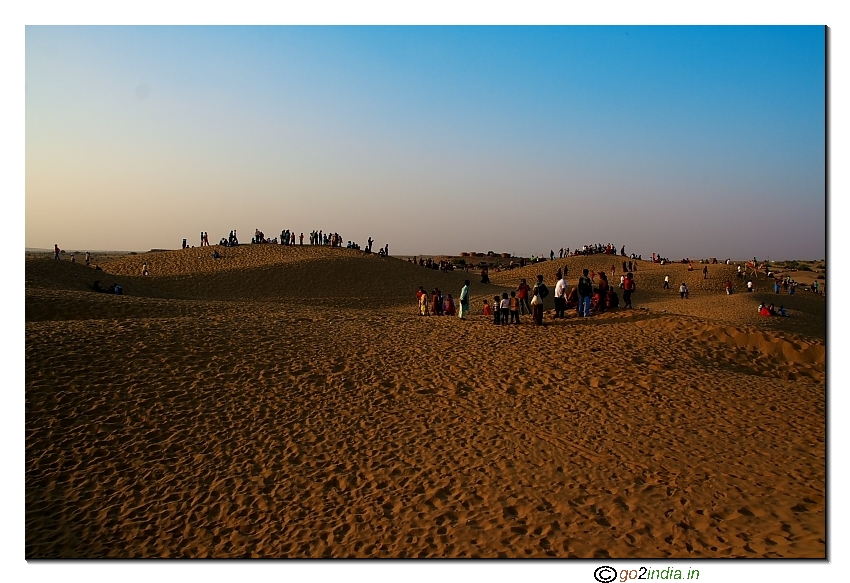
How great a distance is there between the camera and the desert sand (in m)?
6.74

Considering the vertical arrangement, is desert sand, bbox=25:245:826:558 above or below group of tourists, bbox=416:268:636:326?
below

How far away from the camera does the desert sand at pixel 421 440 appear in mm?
6738

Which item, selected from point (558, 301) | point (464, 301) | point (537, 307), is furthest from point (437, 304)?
point (537, 307)

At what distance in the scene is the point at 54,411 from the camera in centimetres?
959

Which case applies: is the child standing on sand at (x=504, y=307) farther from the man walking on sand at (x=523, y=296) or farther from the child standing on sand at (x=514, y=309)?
the man walking on sand at (x=523, y=296)

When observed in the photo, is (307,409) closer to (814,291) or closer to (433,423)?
(433,423)

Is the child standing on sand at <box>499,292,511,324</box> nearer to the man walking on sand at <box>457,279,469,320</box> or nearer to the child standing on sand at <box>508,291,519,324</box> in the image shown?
the child standing on sand at <box>508,291,519,324</box>

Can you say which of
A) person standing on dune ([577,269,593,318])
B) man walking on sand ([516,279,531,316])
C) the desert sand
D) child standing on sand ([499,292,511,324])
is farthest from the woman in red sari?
person standing on dune ([577,269,593,318])

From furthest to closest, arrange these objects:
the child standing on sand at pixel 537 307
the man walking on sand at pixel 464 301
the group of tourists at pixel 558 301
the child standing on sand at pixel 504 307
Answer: the man walking on sand at pixel 464 301, the child standing on sand at pixel 504 307, the group of tourists at pixel 558 301, the child standing on sand at pixel 537 307

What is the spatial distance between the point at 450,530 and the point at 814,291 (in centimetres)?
4330

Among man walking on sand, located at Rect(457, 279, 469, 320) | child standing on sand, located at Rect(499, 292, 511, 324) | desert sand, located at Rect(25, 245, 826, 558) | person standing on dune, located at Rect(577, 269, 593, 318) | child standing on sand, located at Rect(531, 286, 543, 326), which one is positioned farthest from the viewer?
man walking on sand, located at Rect(457, 279, 469, 320)

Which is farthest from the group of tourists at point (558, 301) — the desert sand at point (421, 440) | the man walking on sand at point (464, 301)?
the desert sand at point (421, 440)

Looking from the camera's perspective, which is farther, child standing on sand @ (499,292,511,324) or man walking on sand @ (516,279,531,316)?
man walking on sand @ (516,279,531,316)
